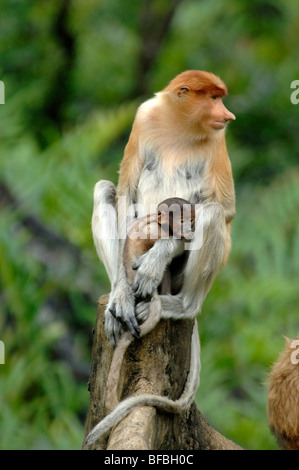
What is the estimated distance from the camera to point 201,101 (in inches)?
148

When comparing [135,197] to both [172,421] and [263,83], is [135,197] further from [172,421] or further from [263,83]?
[263,83]

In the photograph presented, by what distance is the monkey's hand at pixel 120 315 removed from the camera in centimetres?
332

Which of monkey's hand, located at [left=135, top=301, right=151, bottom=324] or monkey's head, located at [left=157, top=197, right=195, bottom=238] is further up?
monkey's head, located at [left=157, top=197, right=195, bottom=238]

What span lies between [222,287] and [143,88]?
5.08 meters

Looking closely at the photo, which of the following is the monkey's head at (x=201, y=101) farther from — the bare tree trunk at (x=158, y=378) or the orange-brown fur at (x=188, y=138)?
the bare tree trunk at (x=158, y=378)

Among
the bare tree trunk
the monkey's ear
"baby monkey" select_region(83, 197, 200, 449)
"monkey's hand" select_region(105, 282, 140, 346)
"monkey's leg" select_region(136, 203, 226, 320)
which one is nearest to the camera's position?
"baby monkey" select_region(83, 197, 200, 449)

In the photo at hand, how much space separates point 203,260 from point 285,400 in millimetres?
735

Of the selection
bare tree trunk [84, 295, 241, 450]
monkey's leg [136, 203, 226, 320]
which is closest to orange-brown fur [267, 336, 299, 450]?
bare tree trunk [84, 295, 241, 450]

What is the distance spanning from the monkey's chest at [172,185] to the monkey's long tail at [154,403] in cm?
62

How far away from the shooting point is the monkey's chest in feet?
12.4

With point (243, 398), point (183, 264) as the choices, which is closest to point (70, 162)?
point (243, 398)

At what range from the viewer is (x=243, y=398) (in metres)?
7.54

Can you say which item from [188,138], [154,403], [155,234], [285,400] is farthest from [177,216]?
[285,400]

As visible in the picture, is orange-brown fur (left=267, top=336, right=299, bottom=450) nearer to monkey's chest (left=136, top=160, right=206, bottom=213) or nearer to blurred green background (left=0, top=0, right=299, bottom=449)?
monkey's chest (left=136, top=160, right=206, bottom=213)
